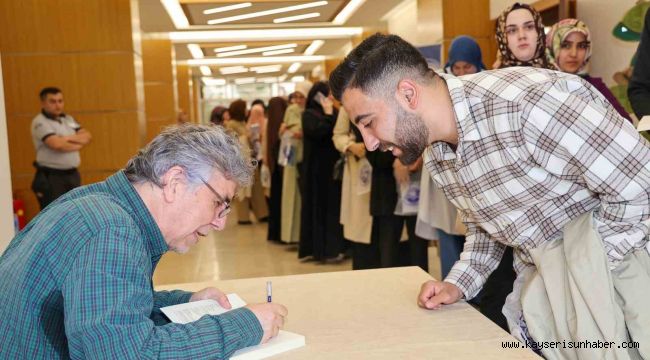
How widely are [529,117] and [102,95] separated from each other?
6377 mm

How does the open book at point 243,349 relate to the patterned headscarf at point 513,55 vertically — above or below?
below

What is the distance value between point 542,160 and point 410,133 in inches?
12.2

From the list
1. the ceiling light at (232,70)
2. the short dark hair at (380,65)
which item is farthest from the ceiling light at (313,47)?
the short dark hair at (380,65)

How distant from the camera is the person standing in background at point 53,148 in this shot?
5926 mm

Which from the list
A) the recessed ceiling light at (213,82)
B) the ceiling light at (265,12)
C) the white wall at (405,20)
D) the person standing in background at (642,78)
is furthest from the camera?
the recessed ceiling light at (213,82)

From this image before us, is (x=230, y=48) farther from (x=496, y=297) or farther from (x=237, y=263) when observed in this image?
(x=496, y=297)

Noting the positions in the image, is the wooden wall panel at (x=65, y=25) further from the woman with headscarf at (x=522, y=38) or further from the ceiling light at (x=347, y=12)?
the woman with headscarf at (x=522, y=38)

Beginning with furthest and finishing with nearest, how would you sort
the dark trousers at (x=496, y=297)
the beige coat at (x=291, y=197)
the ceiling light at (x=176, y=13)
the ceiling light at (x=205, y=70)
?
the ceiling light at (x=205, y=70) < the ceiling light at (x=176, y=13) < the beige coat at (x=291, y=197) < the dark trousers at (x=496, y=297)

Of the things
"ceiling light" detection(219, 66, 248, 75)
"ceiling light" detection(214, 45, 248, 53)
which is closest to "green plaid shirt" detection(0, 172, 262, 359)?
"ceiling light" detection(214, 45, 248, 53)

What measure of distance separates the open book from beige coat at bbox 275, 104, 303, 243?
4.80 metres

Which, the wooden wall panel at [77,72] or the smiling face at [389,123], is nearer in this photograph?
the smiling face at [389,123]

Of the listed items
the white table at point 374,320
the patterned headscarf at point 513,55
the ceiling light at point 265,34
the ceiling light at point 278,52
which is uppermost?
the ceiling light at point 265,34

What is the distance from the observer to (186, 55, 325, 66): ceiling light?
1853 cm

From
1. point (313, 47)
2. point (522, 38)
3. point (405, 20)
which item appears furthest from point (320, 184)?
point (313, 47)
